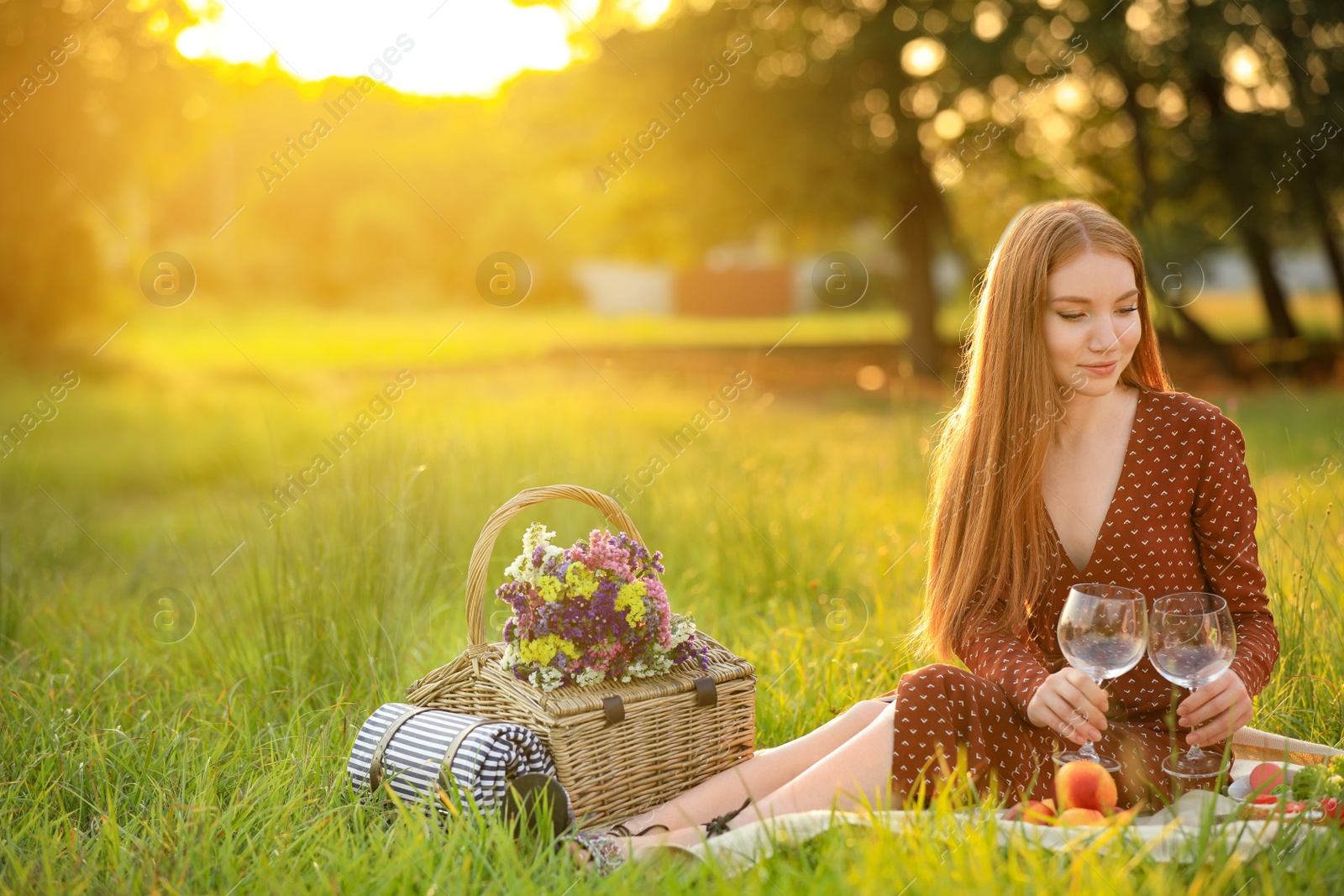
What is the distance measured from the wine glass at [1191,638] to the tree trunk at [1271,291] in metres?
10.2

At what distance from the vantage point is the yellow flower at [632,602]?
2.51m

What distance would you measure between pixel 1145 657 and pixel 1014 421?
59cm

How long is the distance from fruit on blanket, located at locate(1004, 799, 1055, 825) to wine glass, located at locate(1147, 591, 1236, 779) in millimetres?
261

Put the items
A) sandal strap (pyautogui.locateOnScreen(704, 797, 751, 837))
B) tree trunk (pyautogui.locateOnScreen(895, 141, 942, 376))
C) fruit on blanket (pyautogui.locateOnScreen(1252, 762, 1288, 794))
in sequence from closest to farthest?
fruit on blanket (pyautogui.locateOnScreen(1252, 762, 1288, 794)), sandal strap (pyautogui.locateOnScreen(704, 797, 751, 837)), tree trunk (pyautogui.locateOnScreen(895, 141, 942, 376))

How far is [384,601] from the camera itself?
354 cm

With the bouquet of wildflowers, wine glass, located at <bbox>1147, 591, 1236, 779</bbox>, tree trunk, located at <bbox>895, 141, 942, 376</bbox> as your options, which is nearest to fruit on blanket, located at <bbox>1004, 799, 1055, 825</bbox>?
wine glass, located at <bbox>1147, 591, 1236, 779</bbox>

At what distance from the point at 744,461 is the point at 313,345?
18995 mm

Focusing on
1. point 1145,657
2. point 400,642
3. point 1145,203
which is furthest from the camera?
point 1145,203

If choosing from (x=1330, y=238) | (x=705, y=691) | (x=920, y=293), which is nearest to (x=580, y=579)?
(x=705, y=691)

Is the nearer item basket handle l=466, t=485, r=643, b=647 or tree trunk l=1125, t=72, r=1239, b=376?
basket handle l=466, t=485, r=643, b=647

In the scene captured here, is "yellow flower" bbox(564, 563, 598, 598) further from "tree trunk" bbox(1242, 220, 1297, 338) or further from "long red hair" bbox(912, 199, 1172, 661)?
"tree trunk" bbox(1242, 220, 1297, 338)

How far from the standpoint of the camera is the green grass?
213 centimetres

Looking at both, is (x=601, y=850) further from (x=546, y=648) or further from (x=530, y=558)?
(x=530, y=558)

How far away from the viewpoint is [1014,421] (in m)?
2.54
